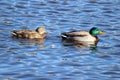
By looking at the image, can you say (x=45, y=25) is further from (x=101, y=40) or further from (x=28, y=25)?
(x=101, y=40)

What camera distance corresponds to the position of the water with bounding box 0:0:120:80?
16.3 m

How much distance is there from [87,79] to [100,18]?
7902 millimetres

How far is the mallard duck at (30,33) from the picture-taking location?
20.2 meters

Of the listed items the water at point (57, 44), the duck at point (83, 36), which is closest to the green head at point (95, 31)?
the duck at point (83, 36)

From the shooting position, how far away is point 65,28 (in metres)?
21.8

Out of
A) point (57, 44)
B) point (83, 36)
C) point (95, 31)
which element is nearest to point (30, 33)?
point (57, 44)

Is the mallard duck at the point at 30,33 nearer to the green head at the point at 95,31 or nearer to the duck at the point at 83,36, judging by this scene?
the duck at the point at 83,36

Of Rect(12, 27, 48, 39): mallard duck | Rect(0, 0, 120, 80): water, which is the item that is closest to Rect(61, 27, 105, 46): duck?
Rect(0, 0, 120, 80): water

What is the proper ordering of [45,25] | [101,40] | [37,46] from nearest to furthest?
[37,46] < [101,40] < [45,25]

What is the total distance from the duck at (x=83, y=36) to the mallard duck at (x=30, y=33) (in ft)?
2.39

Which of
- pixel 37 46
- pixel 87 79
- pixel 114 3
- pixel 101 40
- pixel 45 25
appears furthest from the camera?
pixel 114 3

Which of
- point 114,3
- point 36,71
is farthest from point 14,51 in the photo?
point 114,3

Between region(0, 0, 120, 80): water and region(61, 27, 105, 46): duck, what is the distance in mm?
271

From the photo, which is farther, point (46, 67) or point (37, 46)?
point (37, 46)
